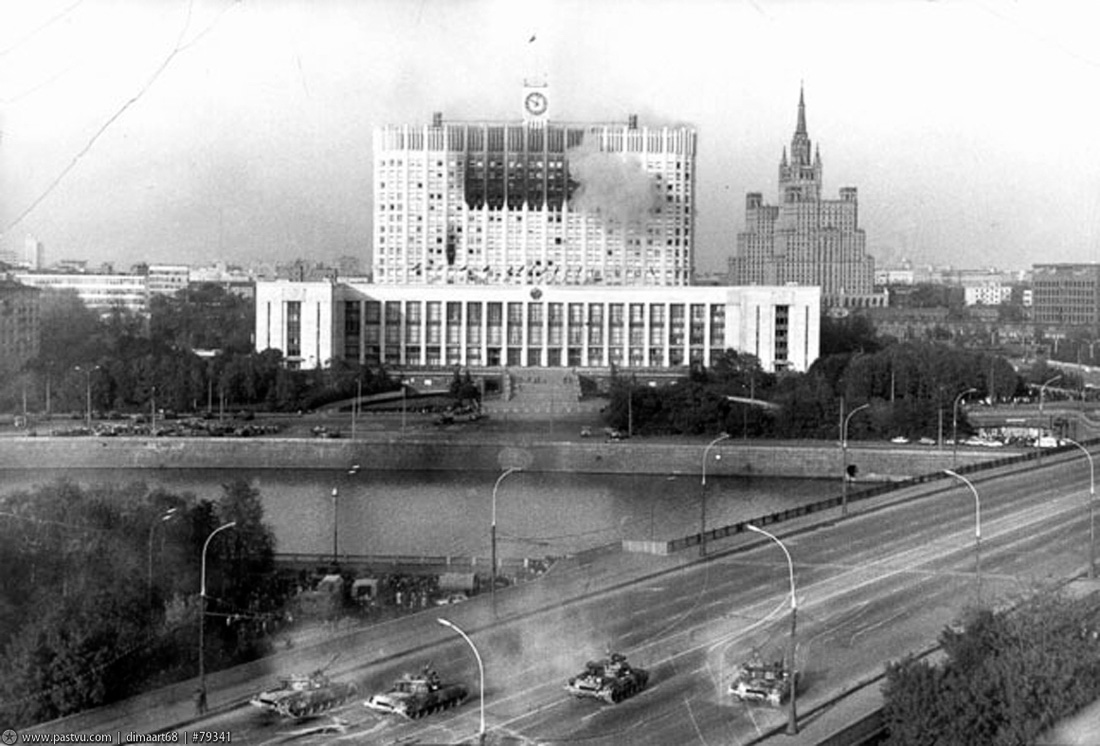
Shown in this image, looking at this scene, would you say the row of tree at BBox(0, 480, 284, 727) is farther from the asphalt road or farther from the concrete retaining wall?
the concrete retaining wall

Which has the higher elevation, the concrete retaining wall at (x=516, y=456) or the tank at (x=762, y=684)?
the tank at (x=762, y=684)

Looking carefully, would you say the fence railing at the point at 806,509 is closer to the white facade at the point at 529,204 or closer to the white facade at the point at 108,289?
the white facade at the point at 529,204

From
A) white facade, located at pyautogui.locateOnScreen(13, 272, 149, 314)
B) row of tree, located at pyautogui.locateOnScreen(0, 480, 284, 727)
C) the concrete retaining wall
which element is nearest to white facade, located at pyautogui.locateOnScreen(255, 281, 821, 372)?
white facade, located at pyautogui.locateOnScreen(13, 272, 149, 314)

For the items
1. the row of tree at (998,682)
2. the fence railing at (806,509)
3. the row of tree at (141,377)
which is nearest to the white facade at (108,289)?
the row of tree at (141,377)

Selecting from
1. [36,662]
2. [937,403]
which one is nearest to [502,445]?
[937,403]

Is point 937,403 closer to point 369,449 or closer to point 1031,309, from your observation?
point 369,449

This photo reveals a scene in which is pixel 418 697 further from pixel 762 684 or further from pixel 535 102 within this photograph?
pixel 535 102
